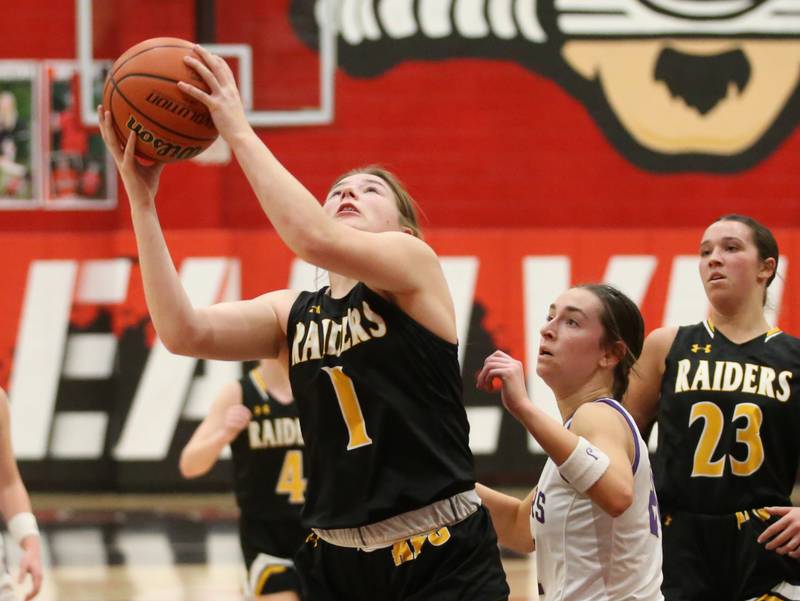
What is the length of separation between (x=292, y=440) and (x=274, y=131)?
17.3ft

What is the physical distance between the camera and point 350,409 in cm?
291

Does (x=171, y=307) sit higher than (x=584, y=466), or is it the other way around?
(x=171, y=307)

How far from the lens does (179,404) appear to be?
10312 mm

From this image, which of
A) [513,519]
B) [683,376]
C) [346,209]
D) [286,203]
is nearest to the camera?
[286,203]

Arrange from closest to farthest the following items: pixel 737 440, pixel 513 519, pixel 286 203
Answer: pixel 286 203 → pixel 513 519 → pixel 737 440

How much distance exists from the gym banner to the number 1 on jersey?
7.24 meters

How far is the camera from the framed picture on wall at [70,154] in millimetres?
10594

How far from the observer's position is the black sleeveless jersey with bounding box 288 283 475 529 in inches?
113

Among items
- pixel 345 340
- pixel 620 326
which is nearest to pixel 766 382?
pixel 620 326

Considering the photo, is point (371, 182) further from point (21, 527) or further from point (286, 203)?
point (21, 527)

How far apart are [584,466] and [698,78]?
793 centimetres

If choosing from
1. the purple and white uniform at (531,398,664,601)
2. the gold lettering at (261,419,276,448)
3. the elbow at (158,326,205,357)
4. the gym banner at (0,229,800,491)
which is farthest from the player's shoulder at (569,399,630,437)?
the gym banner at (0,229,800,491)

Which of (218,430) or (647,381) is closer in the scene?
(647,381)

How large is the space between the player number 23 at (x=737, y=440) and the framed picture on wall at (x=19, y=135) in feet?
25.6
